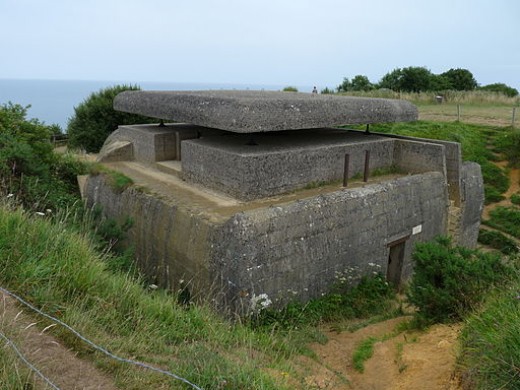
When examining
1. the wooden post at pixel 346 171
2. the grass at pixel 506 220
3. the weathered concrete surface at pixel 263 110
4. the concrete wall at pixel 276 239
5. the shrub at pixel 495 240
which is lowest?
the shrub at pixel 495 240

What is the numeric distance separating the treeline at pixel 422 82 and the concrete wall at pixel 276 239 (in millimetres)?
25634

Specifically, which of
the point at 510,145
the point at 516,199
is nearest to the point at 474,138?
the point at 510,145

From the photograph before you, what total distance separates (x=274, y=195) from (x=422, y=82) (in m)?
28.0

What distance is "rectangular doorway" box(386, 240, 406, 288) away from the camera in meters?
7.41

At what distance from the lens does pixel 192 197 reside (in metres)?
6.39

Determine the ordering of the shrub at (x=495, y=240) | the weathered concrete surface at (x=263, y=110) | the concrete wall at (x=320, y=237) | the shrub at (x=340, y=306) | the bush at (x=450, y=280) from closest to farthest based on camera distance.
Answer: the bush at (x=450, y=280), the concrete wall at (x=320, y=237), the shrub at (x=340, y=306), the weathered concrete surface at (x=263, y=110), the shrub at (x=495, y=240)

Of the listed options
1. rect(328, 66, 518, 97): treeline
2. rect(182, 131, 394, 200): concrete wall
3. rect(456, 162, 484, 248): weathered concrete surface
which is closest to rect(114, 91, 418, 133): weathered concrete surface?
rect(182, 131, 394, 200): concrete wall

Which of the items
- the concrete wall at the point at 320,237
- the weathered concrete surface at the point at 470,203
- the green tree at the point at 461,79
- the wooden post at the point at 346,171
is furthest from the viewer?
the green tree at the point at 461,79

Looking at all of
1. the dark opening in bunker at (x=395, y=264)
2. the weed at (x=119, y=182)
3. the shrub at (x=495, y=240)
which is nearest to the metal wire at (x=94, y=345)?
the weed at (x=119, y=182)

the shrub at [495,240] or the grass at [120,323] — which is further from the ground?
the grass at [120,323]

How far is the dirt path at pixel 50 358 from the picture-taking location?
258 cm

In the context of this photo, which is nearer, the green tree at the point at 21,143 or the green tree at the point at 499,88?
the green tree at the point at 21,143

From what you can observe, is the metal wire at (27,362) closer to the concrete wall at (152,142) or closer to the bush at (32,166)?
the bush at (32,166)

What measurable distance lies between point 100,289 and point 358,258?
3915 millimetres
